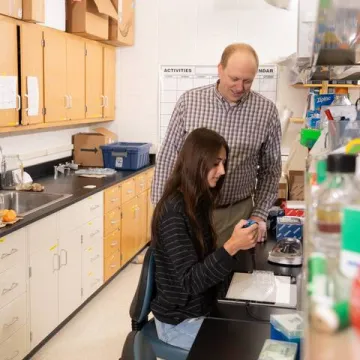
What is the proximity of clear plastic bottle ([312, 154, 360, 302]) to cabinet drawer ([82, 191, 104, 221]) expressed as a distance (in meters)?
3.07

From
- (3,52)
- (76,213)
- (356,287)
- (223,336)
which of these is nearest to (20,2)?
(3,52)

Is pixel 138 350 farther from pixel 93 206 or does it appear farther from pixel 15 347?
pixel 93 206

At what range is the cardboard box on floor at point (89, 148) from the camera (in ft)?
16.7

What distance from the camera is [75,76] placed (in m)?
4.43

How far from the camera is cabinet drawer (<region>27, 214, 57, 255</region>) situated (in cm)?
295

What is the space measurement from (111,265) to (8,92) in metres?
1.66

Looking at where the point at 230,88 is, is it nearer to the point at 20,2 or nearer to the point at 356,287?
the point at 20,2

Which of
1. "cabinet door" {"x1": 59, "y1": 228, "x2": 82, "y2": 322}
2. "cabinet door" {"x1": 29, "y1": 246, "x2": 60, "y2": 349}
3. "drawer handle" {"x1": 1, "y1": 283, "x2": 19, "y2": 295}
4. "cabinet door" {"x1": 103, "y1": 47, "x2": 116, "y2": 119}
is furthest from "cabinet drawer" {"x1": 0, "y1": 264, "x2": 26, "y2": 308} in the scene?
"cabinet door" {"x1": 103, "y1": 47, "x2": 116, "y2": 119}

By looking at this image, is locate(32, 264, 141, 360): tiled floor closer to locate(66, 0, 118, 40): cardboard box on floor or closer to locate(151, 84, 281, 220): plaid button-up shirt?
locate(151, 84, 281, 220): plaid button-up shirt

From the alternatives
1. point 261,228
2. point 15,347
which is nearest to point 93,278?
point 15,347

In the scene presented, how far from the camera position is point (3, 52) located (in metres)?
3.31

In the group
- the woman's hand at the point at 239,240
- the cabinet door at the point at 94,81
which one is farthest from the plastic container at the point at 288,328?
the cabinet door at the point at 94,81

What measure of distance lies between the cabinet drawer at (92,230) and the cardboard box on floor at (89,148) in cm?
115

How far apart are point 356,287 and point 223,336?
1081 millimetres
